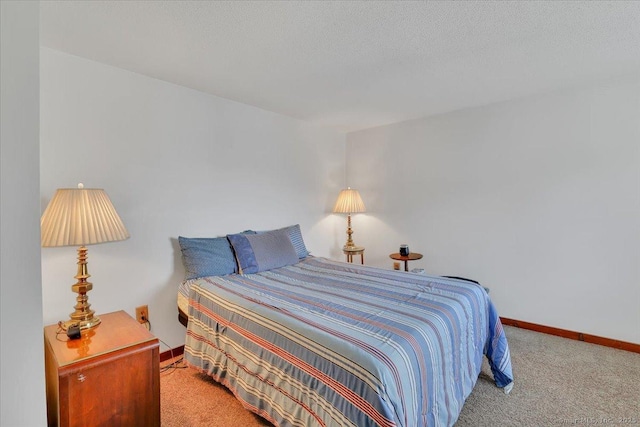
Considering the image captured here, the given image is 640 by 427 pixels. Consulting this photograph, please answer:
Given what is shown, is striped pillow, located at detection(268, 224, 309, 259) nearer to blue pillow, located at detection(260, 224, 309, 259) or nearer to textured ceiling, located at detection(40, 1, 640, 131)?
blue pillow, located at detection(260, 224, 309, 259)

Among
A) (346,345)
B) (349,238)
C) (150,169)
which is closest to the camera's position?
(346,345)

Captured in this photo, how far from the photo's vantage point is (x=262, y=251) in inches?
105

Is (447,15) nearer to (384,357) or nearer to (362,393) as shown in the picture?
(384,357)

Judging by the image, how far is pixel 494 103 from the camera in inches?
120

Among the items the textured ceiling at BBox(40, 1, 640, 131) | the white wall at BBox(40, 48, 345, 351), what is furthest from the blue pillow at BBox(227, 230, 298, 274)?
the textured ceiling at BBox(40, 1, 640, 131)

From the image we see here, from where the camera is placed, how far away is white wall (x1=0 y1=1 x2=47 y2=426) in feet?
2.05

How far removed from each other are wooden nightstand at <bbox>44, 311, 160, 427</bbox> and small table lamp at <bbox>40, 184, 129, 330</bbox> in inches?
6.2

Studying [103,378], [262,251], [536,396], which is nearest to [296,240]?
[262,251]

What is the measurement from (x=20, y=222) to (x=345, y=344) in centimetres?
113

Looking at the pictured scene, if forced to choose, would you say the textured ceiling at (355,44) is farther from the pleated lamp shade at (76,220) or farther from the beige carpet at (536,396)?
the beige carpet at (536,396)

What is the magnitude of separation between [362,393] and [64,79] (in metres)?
2.54

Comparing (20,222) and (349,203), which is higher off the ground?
(349,203)

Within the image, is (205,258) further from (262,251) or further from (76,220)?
(76,220)

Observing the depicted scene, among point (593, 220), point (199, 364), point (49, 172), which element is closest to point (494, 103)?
point (593, 220)
